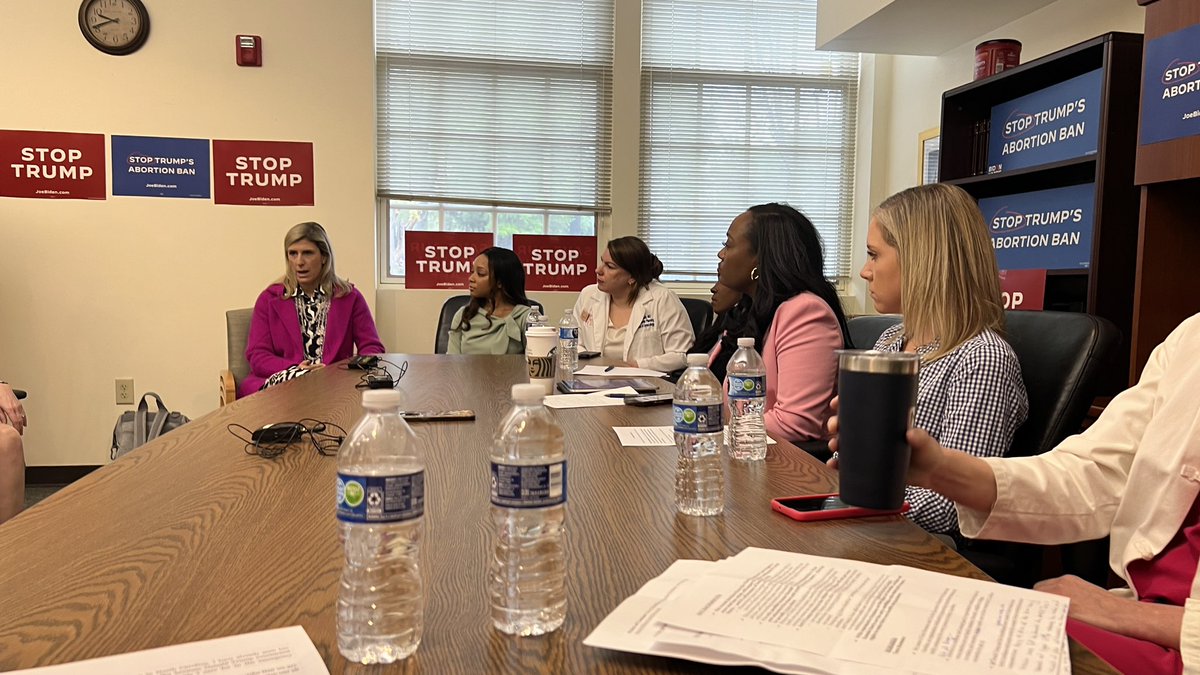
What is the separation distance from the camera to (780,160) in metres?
5.21

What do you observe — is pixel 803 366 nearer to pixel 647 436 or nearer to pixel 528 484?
pixel 647 436

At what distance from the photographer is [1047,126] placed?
3223mm

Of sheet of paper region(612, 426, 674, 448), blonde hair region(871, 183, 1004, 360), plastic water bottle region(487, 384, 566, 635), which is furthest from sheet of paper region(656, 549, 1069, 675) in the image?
blonde hair region(871, 183, 1004, 360)

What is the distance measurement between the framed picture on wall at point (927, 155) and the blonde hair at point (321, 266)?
3252 mm

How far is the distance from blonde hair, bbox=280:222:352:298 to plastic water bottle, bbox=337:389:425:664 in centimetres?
338

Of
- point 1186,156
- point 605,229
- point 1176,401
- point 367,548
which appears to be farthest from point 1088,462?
point 605,229

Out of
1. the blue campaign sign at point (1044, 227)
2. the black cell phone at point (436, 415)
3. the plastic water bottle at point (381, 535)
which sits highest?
the blue campaign sign at point (1044, 227)

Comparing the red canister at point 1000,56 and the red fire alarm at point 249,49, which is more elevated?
the red fire alarm at point 249,49

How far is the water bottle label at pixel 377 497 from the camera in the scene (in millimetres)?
644

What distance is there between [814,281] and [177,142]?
3634 mm

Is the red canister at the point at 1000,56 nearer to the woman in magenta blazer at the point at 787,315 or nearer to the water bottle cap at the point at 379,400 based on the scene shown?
the woman in magenta blazer at the point at 787,315

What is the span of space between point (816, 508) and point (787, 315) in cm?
107

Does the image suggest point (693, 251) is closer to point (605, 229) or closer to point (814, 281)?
point (605, 229)

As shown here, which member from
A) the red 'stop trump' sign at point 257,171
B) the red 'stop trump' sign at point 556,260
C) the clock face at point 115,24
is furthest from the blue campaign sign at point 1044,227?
the clock face at point 115,24
